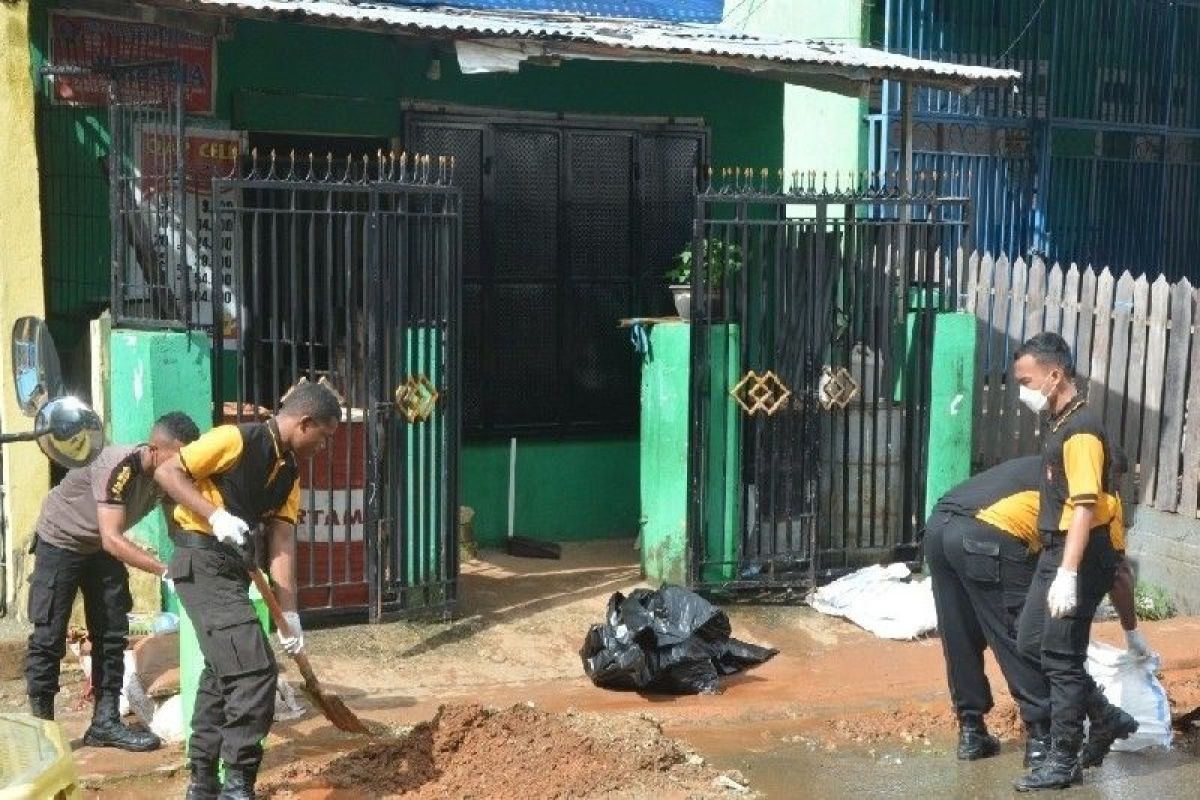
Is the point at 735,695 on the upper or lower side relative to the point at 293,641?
lower

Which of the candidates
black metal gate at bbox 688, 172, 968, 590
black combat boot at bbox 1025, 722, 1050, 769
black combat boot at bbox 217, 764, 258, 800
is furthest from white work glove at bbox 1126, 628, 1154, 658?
black combat boot at bbox 217, 764, 258, 800

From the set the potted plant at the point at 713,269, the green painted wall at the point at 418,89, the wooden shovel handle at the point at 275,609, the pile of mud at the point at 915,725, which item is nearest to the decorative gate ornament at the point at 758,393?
the potted plant at the point at 713,269

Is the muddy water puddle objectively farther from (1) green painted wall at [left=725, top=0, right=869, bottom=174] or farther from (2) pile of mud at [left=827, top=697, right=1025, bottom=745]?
(1) green painted wall at [left=725, top=0, right=869, bottom=174]

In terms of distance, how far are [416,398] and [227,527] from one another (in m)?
2.81

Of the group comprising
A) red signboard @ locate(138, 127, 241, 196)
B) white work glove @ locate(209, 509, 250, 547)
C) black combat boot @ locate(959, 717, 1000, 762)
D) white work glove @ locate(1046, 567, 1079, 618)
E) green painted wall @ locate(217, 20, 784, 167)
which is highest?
green painted wall @ locate(217, 20, 784, 167)

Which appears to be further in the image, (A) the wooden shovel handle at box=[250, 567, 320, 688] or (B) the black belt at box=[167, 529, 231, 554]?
(A) the wooden shovel handle at box=[250, 567, 320, 688]

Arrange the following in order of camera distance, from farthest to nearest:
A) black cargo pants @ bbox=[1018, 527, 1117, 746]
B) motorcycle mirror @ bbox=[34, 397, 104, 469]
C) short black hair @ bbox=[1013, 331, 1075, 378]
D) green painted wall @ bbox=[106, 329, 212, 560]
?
green painted wall @ bbox=[106, 329, 212, 560], short black hair @ bbox=[1013, 331, 1075, 378], black cargo pants @ bbox=[1018, 527, 1117, 746], motorcycle mirror @ bbox=[34, 397, 104, 469]

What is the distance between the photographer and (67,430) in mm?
4418

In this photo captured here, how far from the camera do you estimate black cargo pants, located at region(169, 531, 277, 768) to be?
5.70 m

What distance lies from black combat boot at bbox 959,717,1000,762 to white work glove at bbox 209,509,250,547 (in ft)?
10.4

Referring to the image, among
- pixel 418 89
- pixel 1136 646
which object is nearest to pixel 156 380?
pixel 418 89

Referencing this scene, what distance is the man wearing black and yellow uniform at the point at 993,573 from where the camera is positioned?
657cm

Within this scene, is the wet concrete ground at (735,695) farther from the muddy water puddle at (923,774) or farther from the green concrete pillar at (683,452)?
the green concrete pillar at (683,452)

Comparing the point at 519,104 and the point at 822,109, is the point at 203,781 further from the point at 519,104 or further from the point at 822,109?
the point at 822,109
